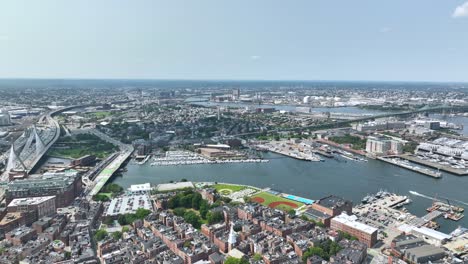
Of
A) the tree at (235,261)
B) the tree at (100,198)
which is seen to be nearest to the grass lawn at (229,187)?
the tree at (100,198)

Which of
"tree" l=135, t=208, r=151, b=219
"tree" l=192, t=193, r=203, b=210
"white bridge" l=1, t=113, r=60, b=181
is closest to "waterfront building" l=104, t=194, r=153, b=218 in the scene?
"tree" l=135, t=208, r=151, b=219

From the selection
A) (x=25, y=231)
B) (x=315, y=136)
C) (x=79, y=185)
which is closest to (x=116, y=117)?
(x=315, y=136)

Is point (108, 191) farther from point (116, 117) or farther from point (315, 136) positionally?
point (116, 117)

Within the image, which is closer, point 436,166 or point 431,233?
point 431,233

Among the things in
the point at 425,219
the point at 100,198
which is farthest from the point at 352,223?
the point at 100,198

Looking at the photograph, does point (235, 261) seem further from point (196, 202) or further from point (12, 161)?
point (12, 161)

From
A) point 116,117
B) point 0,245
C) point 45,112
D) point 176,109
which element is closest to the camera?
point 0,245

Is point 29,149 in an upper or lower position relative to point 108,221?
upper
